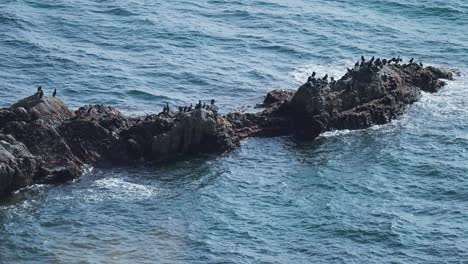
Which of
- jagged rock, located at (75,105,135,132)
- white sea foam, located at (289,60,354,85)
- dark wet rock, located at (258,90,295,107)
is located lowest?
jagged rock, located at (75,105,135,132)

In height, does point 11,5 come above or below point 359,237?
above

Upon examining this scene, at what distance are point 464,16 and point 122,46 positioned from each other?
169 feet

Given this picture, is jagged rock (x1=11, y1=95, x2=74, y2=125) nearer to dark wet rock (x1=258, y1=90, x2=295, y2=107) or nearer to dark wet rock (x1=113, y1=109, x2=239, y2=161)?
dark wet rock (x1=113, y1=109, x2=239, y2=161)

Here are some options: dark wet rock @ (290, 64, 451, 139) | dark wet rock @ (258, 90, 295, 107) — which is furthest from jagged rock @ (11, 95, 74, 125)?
dark wet rock @ (290, 64, 451, 139)

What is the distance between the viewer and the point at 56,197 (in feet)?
258

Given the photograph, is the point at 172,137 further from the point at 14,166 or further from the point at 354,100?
the point at 354,100

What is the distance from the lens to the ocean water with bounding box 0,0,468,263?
241ft

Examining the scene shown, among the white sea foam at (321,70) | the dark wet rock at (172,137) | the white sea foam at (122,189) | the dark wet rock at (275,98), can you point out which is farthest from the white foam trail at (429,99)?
the white sea foam at (122,189)

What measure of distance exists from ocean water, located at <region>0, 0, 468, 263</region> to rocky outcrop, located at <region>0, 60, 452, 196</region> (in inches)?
56.0

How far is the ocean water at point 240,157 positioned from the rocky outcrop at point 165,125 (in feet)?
4.67

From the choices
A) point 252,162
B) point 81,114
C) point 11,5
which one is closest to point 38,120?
point 81,114

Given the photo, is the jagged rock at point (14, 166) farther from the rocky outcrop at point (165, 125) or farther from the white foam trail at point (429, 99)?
the white foam trail at point (429, 99)

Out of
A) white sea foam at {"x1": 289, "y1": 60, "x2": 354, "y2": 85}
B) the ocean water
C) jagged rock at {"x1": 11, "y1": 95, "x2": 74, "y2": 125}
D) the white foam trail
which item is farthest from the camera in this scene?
white sea foam at {"x1": 289, "y1": 60, "x2": 354, "y2": 85}

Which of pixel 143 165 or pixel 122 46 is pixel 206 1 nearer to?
pixel 122 46
